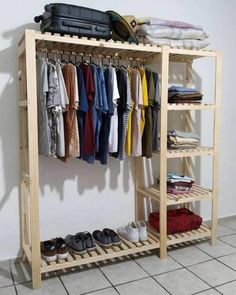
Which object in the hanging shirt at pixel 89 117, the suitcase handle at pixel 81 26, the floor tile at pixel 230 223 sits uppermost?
the suitcase handle at pixel 81 26

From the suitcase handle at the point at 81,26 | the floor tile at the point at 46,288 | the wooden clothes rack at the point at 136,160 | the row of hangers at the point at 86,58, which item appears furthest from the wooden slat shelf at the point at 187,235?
the suitcase handle at the point at 81,26

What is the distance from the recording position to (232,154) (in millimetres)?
3334

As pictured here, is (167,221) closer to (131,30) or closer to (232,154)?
(232,154)

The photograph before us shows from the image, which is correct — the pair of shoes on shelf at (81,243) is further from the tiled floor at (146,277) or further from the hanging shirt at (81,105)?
the hanging shirt at (81,105)

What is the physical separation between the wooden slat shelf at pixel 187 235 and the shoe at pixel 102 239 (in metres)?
0.44

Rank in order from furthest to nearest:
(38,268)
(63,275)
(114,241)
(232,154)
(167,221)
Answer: (232,154) → (167,221) → (114,241) → (63,275) → (38,268)

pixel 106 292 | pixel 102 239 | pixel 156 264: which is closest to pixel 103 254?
pixel 102 239

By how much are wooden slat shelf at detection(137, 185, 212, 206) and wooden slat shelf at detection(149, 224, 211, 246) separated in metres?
0.32

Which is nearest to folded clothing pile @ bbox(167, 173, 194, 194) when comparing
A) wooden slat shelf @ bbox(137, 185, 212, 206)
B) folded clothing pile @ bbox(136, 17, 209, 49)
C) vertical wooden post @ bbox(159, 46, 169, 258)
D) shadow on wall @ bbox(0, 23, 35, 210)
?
wooden slat shelf @ bbox(137, 185, 212, 206)

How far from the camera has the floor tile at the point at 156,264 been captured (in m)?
2.32

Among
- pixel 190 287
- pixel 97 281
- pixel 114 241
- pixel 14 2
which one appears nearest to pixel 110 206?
pixel 114 241

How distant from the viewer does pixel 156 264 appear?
2414 mm

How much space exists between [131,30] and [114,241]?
5.27 feet

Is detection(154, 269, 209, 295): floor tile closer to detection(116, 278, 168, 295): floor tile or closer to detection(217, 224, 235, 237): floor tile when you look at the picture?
detection(116, 278, 168, 295): floor tile
